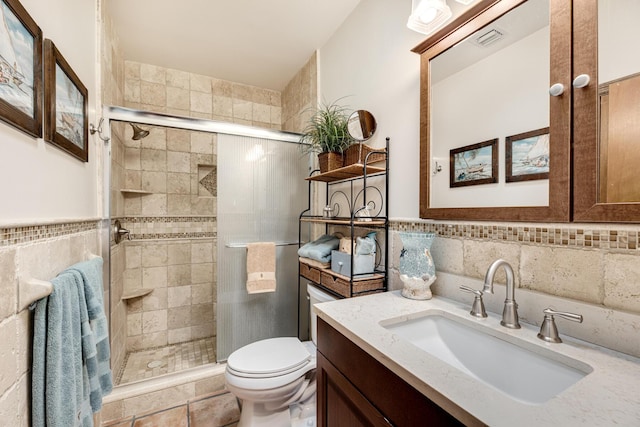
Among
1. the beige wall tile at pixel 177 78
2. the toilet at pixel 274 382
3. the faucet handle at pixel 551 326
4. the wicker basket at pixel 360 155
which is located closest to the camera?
the faucet handle at pixel 551 326

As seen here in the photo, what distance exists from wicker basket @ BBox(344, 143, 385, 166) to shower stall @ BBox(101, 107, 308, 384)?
0.58 m

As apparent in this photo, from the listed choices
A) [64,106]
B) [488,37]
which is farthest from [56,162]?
[488,37]

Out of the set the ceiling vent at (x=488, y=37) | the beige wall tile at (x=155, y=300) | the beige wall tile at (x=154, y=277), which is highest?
the ceiling vent at (x=488, y=37)

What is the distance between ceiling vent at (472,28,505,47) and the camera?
897 mm

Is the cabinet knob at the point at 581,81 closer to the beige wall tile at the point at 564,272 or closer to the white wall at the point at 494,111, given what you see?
the white wall at the point at 494,111

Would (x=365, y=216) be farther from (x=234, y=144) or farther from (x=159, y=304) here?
(x=159, y=304)

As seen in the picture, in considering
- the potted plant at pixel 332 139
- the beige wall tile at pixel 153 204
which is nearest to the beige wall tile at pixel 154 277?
the beige wall tile at pixel 153 204

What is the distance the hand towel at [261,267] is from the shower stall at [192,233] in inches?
2.8

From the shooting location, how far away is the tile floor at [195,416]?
4.85 feet

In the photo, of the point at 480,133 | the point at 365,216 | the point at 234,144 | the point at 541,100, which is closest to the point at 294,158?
the point at 234,144

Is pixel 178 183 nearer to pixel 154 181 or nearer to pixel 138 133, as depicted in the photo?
pixel 154 181

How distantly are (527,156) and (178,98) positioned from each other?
2.68 m

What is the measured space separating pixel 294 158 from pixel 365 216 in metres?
0.90

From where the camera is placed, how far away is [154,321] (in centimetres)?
233
